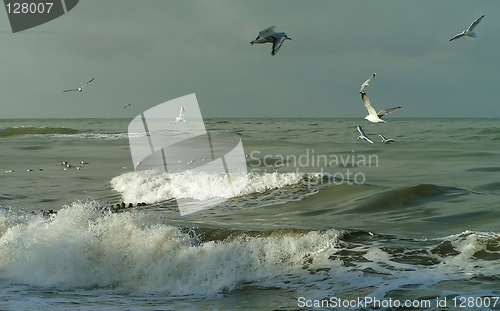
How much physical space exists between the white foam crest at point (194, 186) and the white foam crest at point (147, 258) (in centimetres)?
527

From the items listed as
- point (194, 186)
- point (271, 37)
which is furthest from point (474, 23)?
point (194, 186)

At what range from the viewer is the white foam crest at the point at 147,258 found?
267 inches

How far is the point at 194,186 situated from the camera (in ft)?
46.8

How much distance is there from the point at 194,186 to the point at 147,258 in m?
6.87

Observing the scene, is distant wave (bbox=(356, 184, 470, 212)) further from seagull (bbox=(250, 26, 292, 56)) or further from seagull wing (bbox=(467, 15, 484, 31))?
seagull (bbox=(250, 26, 292, 56))

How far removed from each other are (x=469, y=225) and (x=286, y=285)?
3998 millimetres

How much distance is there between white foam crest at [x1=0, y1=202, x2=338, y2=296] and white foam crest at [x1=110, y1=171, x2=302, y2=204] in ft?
17.3

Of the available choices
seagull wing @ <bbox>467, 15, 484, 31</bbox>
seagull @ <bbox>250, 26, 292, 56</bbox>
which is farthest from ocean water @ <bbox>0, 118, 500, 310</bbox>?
seagull wing @ <bbox>467, 15, 484, 31</bbox>

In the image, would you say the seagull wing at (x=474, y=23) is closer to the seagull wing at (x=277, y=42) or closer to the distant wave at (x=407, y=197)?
the distant wave at (x=407, y=197)

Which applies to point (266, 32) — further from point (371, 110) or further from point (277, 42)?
point (371, 110)

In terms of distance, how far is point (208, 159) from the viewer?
2128 cm

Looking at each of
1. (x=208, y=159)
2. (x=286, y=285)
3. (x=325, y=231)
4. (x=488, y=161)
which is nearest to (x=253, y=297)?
(x=286, y=285)

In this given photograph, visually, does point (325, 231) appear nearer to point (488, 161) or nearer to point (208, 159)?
point (488, 161)

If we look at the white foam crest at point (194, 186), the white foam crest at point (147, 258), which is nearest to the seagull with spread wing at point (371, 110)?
the white foam crest at point (147, 258)
